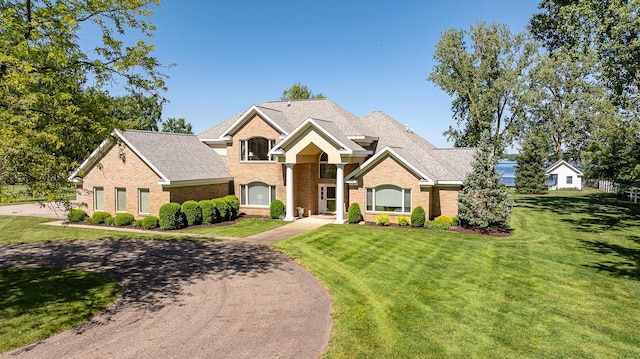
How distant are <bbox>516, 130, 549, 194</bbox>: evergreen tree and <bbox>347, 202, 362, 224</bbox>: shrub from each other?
1442 inches

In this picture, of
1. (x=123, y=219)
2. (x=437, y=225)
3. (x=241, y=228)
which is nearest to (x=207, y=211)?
(x=241, y=228)

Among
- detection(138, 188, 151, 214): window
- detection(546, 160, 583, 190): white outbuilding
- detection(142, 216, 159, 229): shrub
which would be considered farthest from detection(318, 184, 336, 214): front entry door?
detection(546, 160, 583, 190): white outbuilding

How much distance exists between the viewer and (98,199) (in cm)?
2817

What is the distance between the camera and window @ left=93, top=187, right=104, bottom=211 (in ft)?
92.0

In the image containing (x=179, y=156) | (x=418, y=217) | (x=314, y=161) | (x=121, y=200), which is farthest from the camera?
(x=314, y=161)

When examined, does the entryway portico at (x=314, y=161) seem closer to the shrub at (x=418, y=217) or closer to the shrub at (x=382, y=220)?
the shrub at (x=382, y=220)

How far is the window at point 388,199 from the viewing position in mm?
26109

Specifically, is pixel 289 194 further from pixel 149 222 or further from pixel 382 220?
pixel 149 222

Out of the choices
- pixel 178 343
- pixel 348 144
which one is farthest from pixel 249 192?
pixel 178 343

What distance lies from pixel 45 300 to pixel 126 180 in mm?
15689

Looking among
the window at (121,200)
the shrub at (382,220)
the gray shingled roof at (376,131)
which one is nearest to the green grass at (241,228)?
the window at (121,200)

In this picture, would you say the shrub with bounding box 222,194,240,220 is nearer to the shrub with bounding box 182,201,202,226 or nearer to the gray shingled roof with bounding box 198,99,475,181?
the shrub with bounding box 182,201,202,226

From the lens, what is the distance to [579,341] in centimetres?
979

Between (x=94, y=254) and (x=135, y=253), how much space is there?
1829 mm
